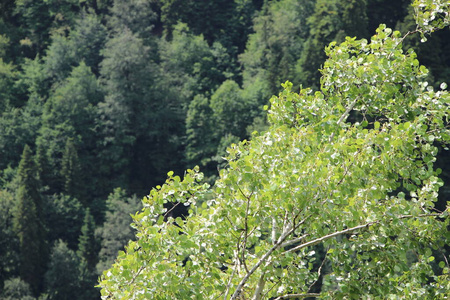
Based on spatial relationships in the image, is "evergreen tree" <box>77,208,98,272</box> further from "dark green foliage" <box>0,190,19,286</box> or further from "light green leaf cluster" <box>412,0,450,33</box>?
"light green leaf cluster" <box>412,0,450,33</box>

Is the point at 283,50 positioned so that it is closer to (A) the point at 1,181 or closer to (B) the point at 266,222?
(A) the point at 1,181

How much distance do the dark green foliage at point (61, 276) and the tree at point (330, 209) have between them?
179ft

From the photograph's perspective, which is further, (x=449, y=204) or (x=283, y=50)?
(x=283, y=50)

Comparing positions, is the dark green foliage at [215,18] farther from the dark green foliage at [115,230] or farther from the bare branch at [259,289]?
the bare branch at [259,289]

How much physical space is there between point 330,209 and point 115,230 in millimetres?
60007

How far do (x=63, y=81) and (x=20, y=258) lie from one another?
29613 millimetres

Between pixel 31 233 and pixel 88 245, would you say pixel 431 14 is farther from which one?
pixel 88 245

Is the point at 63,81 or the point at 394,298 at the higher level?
the point at 63,81

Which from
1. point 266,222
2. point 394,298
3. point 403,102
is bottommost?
point 394,298

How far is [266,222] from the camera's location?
9.59 metres

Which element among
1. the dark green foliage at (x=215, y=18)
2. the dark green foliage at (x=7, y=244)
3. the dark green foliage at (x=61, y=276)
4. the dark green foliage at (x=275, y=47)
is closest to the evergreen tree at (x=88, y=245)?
the dark green foliage at (x=61, y=276)

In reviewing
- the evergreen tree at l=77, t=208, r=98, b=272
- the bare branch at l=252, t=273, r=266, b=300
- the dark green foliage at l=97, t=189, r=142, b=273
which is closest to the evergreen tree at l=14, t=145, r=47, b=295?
the evergreen tree at l=77, t=208, r=98, b=272

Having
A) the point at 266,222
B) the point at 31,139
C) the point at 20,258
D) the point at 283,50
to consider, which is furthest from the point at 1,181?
the point at 266,222

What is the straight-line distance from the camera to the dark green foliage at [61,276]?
6288 centimetres
